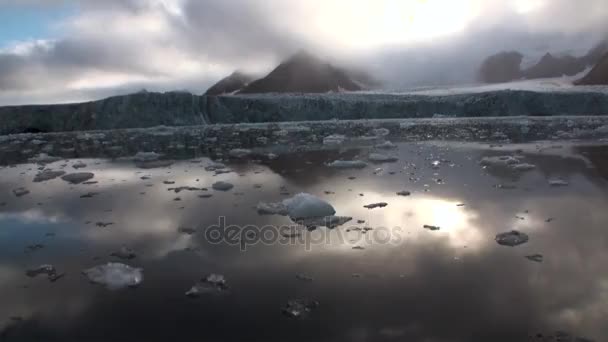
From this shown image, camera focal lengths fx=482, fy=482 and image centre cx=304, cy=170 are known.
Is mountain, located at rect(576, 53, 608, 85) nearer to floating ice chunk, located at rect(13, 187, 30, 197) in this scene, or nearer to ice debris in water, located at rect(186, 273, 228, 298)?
floating ice chunk, located at rect(13, 187, 30, 197)

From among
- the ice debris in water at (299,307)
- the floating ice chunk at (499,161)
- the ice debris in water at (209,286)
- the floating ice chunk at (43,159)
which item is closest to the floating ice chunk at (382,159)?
the floating ice chunk at (499,161)

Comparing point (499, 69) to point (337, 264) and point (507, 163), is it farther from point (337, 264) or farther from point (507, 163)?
point (337, 264)

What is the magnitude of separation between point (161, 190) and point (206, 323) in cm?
442

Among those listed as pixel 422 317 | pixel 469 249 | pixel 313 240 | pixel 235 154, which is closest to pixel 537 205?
pixel 469 249

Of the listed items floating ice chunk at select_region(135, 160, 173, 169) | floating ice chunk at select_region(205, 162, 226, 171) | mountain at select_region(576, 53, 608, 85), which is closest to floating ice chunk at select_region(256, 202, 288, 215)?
floating ice chunk at select_region(205, 162, 226, 171)

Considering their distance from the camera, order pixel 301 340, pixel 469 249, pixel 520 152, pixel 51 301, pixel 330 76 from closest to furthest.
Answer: pixel 301 340, pixel 51 301, pixel 469 249, pixel 520 152, pixel 330 76

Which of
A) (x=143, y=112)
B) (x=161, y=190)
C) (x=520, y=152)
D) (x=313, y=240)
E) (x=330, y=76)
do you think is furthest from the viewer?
(x=330, y=76)

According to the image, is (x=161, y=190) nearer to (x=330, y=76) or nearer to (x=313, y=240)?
(x=313, y=240)

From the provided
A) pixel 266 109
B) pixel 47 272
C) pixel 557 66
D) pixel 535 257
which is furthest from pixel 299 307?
pixel 557 66

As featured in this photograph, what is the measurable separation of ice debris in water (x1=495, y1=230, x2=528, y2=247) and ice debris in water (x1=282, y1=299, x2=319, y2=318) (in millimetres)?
1909

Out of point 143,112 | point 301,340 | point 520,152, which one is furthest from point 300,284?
point 143,112

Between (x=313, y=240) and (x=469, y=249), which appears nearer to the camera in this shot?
(x=469, y=249)

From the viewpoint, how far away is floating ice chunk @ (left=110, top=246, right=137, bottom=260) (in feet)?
13.0

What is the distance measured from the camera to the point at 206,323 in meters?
2.76
